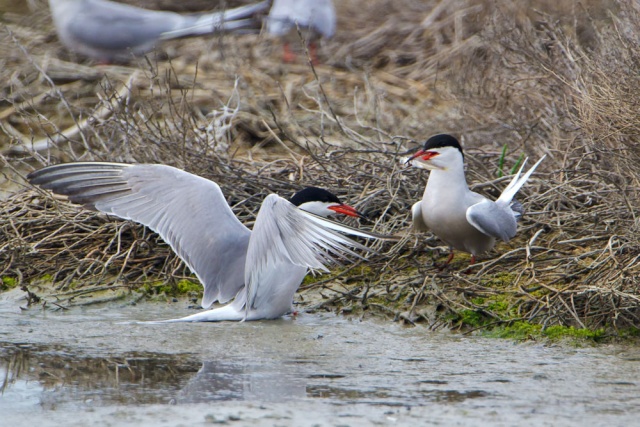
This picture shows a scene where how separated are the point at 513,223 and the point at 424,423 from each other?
236 centimetres

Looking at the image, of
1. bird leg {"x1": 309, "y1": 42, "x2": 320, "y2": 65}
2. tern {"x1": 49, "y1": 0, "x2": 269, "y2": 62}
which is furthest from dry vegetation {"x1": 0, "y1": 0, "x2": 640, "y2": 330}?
bird leg {"x1": 309, "y1": 42, "x2": 320, "y2": 65}

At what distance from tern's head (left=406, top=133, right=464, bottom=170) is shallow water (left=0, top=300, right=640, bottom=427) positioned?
102cm

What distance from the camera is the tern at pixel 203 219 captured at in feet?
18.4

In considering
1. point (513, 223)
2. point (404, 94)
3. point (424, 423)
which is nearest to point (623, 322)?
point (513, 223)

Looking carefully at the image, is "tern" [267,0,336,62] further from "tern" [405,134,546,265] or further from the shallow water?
the shallow water

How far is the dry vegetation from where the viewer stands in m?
5.59

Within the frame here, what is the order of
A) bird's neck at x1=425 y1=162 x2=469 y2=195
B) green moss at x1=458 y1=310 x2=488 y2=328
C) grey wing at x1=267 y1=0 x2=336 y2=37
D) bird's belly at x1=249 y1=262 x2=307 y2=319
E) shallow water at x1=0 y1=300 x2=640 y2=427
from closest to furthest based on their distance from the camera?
1. shallow water at x1=0 y1=300 x2=640 y2=427
2. green moss at x1=458 y1=310 x2=488 y2=328
3. bird's belly at x1=249 y1=262 x2=307 y2=319
4. bird's neck at x1=425 y1=162 x2=469 y2=195
5. grey wing at x1=267 y1=0 x2=336 y2=37

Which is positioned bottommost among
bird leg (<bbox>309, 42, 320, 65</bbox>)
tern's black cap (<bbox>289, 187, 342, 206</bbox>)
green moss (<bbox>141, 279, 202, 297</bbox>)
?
green moss (<bbox>141, 279, 202, 297</bbox>)

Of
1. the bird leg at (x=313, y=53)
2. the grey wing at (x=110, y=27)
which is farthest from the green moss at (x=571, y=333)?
the grey wing at (x=110, y=27)

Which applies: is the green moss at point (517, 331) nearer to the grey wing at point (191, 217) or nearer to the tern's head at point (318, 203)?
the tern's head at point (318, 203)

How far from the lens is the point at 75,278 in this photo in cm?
653

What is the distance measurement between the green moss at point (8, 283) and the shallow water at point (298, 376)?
0.71 metres

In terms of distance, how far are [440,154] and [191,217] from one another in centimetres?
148

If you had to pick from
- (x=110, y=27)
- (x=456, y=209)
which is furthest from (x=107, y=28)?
(x=456, y=209)
